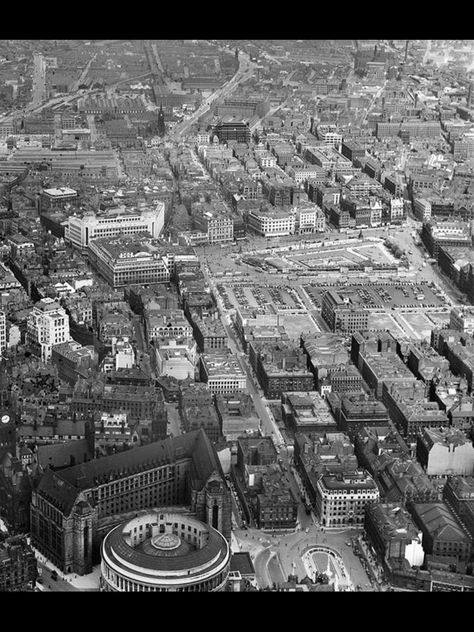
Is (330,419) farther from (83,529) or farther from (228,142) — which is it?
(228,142)

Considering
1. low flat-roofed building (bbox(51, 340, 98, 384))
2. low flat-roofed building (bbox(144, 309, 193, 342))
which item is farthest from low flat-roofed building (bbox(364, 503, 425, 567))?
low flat-roofed building (bbox(144, 309, 193, 342))

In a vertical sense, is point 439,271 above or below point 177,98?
below

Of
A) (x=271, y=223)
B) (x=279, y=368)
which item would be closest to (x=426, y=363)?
(x=279, y=368)

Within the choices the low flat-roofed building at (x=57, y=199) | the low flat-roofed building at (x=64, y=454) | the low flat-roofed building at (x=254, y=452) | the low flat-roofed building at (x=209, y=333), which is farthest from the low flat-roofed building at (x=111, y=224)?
the low flat-roofed building at (x=64, y=454)

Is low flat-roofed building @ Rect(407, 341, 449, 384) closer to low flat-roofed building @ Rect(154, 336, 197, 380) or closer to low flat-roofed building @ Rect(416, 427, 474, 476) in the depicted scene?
low flat-roofed building @ Rect(416, 427, 474, 476)

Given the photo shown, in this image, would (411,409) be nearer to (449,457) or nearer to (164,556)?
(449,457)
